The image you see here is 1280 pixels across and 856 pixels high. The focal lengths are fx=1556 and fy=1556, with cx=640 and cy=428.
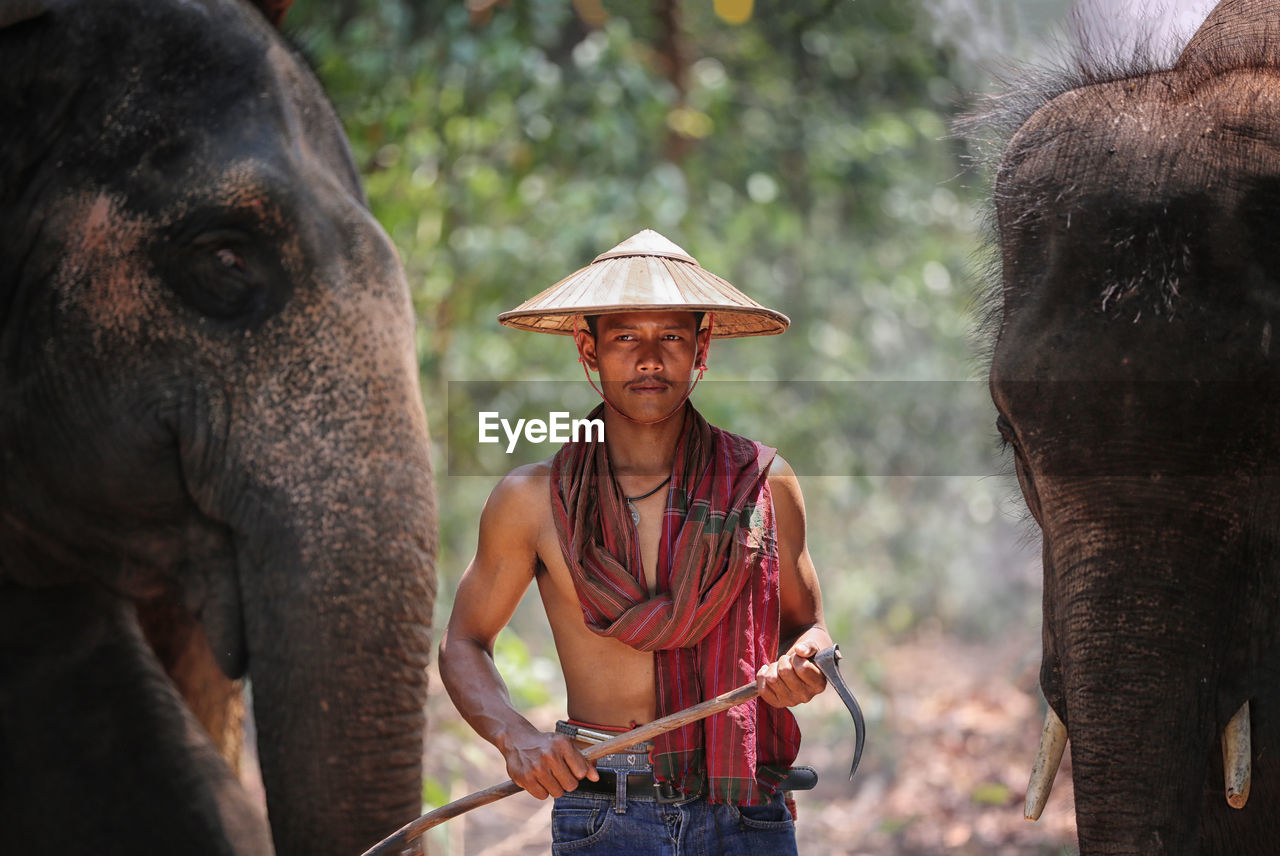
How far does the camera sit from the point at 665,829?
1.81 meters

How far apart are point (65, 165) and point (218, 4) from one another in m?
0.38

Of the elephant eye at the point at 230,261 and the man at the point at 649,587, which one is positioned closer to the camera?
the man at the point at 649,587

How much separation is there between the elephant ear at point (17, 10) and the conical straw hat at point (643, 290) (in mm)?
1126

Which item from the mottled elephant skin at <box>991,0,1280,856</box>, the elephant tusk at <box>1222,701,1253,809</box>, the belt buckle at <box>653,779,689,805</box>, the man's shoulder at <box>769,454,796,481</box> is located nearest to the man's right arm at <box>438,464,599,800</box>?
the belt buckle at <box>653,779,689,805</box>

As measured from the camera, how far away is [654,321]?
185 cm

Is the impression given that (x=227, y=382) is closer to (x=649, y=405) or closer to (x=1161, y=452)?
(x=649, y=405)

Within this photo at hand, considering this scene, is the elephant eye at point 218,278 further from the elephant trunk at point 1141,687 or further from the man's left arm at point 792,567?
the elephant trunk at point 1141,687

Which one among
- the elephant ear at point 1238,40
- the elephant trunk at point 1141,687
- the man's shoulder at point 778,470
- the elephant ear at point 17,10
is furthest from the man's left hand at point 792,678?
the elephant ear at point 17,10

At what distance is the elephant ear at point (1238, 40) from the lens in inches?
88.9

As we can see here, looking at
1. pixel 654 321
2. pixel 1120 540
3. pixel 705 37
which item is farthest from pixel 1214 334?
pixel 705 37

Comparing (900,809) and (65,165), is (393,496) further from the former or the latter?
(900,809)

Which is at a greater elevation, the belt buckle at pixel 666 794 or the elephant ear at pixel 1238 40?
the elephant ear at pixel 1238 40

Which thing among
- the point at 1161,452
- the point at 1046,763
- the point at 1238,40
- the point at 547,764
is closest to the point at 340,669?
the point at 547,764

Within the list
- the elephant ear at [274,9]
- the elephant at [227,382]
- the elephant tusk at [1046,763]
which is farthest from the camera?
the elephant ear at [274,9]
